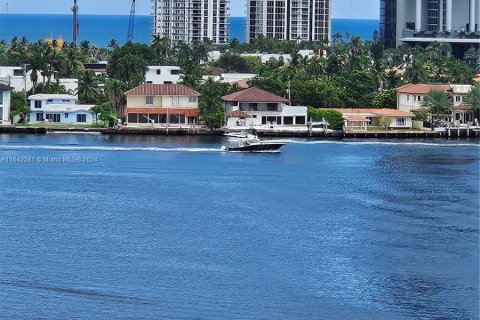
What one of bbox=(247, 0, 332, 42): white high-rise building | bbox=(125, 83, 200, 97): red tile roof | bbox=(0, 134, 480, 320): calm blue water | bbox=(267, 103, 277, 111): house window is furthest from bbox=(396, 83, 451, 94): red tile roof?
bbox=(247, 0, 332, 42): white high-rise building

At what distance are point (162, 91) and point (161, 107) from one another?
1.58 ft

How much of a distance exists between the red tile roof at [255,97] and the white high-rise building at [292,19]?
37.3 metres

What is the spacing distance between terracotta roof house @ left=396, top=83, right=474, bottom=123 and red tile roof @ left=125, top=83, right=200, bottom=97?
6.72m

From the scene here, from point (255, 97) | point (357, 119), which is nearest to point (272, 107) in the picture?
point (255, 97)

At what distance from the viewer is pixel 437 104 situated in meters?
47.0

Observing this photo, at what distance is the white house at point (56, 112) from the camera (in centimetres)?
4641

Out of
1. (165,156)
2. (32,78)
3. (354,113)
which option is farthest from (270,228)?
(32,78)

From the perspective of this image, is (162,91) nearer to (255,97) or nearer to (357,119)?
(255,97)

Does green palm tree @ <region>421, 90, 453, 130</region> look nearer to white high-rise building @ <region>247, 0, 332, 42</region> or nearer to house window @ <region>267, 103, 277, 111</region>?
house window @ <region>267, 103, 277, 111</region>

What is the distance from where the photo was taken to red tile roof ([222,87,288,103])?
46094mm

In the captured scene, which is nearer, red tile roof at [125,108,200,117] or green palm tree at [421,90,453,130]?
red tile roof at [125,108,200,117]

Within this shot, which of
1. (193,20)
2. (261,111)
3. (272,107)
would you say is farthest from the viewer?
(193,20)

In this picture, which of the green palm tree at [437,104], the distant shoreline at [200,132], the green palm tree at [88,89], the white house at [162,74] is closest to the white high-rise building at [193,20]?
the white house at [162,74]

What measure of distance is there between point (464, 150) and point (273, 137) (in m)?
5.85
